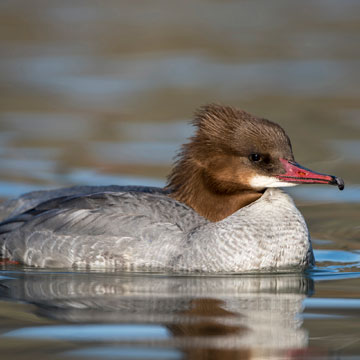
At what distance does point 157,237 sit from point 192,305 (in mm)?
1095

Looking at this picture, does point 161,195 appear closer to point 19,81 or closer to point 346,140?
point 346,140

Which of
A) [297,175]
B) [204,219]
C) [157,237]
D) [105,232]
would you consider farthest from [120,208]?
[297,175]

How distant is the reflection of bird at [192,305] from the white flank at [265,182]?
73cm

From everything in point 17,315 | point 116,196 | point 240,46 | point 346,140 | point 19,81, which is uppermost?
point 240,46

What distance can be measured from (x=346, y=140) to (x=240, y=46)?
624cm

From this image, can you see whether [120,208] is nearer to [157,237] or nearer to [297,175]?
[157,237]

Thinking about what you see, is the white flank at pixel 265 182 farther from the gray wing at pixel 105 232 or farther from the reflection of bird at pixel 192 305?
the reflection of bird at pixel 192 305

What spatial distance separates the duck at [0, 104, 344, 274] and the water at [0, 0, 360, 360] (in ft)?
0.66

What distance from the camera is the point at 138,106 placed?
14.3 metres

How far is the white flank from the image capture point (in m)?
7.78

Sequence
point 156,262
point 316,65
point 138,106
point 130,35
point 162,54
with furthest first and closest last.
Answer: point 130,35, point 162,54, point 316,65, point 138,106, point 156,262

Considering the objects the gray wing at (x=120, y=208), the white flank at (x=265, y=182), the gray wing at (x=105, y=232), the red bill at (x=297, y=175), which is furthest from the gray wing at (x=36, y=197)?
the red bill at (x=297, y=175)

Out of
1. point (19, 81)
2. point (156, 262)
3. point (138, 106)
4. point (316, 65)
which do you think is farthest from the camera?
point (316, 65)

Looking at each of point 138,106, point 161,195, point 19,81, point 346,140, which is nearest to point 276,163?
point 161,195
